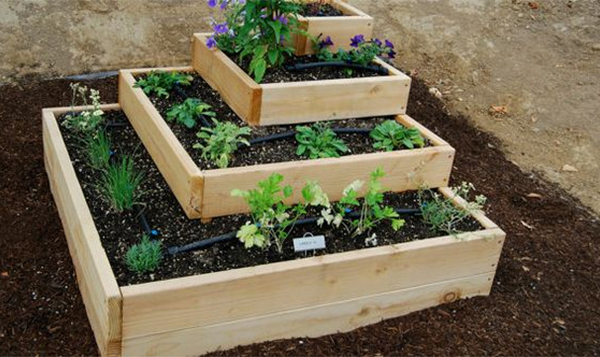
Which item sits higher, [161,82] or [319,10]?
[319,10]

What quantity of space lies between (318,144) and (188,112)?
0.75 meters

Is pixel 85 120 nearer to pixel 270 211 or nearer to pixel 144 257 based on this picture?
pixel 144 257

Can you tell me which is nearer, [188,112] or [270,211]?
[270,211]

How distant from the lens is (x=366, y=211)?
11.7 feet

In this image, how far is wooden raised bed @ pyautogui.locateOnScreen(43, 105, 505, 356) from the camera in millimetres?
2916

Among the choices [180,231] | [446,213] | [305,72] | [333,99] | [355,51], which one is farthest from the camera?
[355,51]

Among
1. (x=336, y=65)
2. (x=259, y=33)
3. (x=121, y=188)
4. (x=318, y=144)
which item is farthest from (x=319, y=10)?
(x=121, y=188)

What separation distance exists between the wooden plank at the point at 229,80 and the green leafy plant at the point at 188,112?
169mm

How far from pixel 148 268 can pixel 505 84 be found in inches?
162

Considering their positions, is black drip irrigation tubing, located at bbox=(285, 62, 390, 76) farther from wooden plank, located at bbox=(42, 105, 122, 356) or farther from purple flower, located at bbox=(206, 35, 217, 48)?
wooden plank, located at bbox=(42, 105, 122, 356)

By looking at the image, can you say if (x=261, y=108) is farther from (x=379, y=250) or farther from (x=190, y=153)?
(x=379, y=250)

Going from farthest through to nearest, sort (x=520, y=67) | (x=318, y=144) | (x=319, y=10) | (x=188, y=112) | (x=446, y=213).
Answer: (x=520, y=67)
(x=319, y=10)
(x=188, y=112)
(x=318, y=144)
(x=446, y=213)

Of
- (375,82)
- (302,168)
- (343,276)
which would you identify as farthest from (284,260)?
(375,82)

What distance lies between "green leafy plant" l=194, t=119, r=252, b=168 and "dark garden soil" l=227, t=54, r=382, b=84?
44cm
